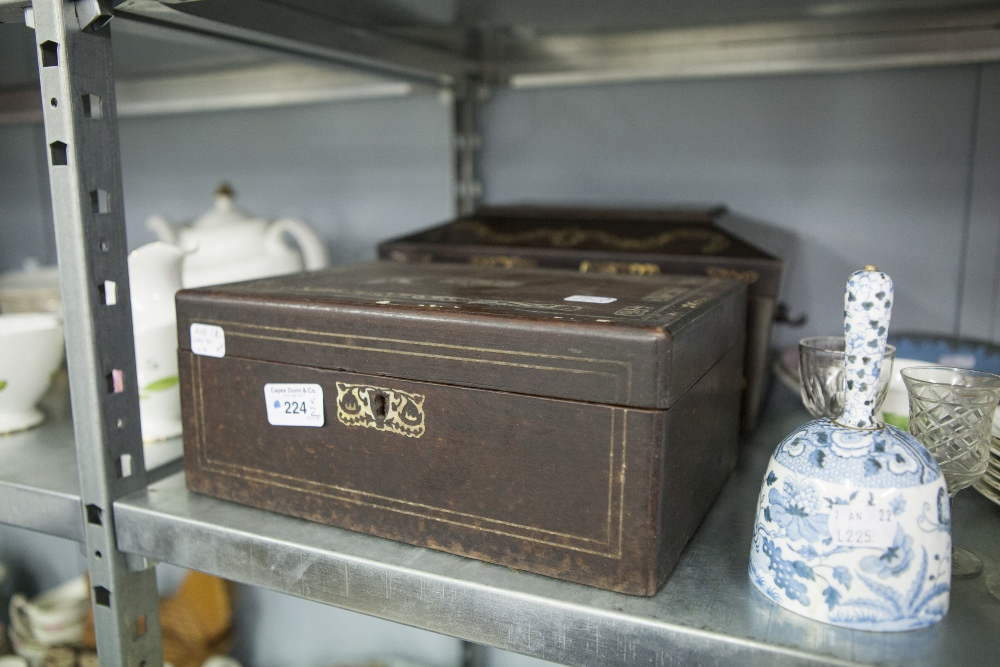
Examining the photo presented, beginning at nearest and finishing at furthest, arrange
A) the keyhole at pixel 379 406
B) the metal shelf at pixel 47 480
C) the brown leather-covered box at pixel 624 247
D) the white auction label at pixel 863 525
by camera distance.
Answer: the white auction label at pixel 863 525 → the keyhole at pixel 379 406 → the metal shelf at pixel 47 480 → the brown leather-covered box at pixel 624 247

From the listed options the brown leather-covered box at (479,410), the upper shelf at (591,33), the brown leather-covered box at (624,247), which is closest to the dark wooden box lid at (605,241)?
the brown leather-covered box at (624,247)

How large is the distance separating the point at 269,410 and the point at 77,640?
0.90m

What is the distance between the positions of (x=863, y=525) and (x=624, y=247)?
47cm

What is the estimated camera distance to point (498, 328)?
20.4 inches

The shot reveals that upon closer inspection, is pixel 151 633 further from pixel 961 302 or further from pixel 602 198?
pixel 961 302

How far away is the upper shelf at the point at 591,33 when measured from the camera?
2.44ft

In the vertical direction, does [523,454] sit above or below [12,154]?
below

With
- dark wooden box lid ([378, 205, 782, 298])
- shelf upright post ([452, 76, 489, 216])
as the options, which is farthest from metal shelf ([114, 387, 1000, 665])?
shelf upright post ([452, 76, 489, 216])

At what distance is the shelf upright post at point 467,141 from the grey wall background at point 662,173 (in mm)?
19

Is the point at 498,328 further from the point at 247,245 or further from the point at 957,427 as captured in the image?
the point at 247,245

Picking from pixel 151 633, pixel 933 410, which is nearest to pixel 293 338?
pixel 151 633

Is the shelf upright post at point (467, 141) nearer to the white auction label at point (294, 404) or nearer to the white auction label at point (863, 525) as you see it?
the white auction label at point (294, 404)

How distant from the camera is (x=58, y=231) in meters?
0.62

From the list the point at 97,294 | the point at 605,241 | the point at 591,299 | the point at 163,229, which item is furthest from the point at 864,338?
the point at 163,229
